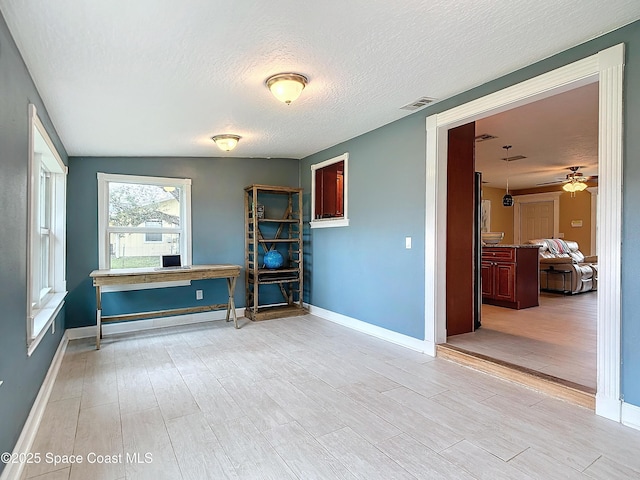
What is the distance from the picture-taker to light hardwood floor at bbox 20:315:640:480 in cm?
180

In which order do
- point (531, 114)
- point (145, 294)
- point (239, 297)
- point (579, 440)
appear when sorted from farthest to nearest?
point (239, 297) < point (145, 294) < point (531, 114) < point (579, 440)

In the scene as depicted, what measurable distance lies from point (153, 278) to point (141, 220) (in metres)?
1.05

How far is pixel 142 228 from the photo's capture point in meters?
4.70

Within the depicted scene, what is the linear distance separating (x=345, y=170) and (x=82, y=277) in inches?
135

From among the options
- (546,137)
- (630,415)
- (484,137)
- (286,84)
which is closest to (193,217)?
(286,84)

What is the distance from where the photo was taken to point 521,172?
295 inches

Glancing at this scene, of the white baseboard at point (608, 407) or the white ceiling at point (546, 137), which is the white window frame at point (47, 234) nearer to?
the white baseboard at point (608, 407)

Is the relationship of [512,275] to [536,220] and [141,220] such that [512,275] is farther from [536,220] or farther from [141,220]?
[536,220]

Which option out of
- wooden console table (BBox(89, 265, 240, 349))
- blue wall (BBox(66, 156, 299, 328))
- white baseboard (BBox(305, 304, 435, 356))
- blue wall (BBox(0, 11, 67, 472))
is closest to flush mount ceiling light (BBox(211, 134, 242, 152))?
blue wall (BBox(66, 156, 299, 328))

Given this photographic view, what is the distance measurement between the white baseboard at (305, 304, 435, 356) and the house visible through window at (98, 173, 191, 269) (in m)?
2.01

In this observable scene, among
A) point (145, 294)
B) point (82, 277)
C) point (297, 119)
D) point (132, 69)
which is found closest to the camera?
point (132, 69)

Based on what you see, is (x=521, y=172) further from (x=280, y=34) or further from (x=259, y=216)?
(x=280, y=34)

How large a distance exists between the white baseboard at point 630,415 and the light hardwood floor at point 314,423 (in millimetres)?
71

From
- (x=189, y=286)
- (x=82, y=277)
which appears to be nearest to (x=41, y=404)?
(x=82, y=277)
